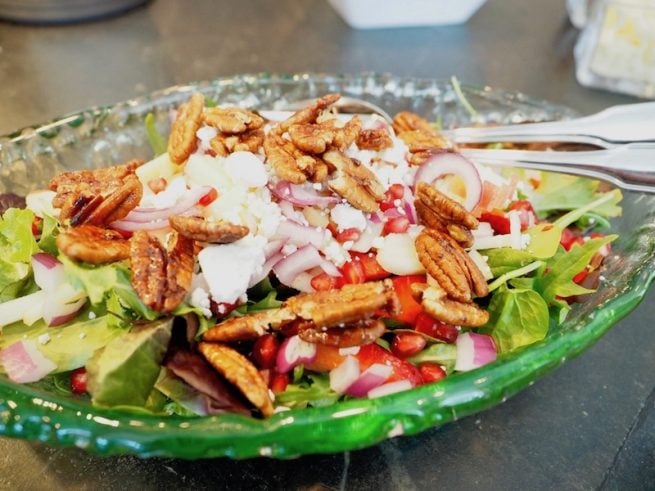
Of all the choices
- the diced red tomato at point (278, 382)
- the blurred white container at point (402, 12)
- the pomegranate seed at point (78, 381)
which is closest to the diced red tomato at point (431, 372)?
the diced red tomato at point (278, 382)

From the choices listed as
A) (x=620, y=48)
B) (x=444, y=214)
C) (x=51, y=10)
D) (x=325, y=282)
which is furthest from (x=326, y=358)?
(x=51, y=10)

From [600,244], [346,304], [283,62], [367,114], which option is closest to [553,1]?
[283,62]

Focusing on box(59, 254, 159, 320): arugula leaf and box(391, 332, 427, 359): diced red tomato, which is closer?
box(59, 254, 159, 320): arugula leaf

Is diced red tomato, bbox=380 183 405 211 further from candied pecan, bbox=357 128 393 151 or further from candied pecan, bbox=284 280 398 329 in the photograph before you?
candied pecan, bbox=284 280 398 329

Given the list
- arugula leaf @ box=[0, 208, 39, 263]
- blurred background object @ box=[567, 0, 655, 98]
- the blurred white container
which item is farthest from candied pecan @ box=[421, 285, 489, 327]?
the blurred white container

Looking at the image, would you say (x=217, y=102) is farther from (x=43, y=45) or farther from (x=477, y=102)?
(x=43, y=45)
